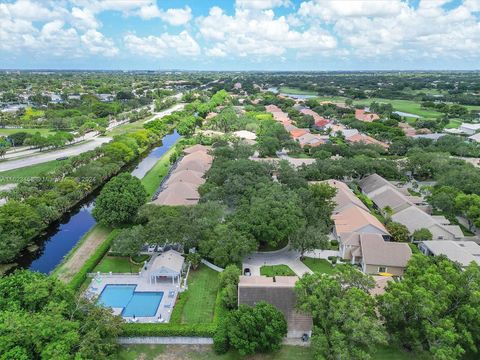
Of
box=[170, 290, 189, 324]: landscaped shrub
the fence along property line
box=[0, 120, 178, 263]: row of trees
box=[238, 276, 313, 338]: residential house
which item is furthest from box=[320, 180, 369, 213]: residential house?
box=[0, 120, 178, 263]: row of trees

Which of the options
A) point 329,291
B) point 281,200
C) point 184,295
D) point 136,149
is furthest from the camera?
point 136,149

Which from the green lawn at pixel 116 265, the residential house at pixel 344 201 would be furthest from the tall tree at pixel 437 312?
the green lawn at pixel 116 265

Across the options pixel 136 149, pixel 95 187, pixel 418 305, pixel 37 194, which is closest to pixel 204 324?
pixel 418 305

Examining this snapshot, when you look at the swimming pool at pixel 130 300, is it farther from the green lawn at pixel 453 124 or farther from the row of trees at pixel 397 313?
the green lawn at pixel 453 124

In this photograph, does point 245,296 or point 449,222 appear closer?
point 245,296

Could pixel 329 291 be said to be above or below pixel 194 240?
above

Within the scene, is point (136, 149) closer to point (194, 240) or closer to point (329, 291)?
point (194, 240)

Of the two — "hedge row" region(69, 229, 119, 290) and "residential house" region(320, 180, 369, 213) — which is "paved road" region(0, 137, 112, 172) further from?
"residential house" region(320, 180, 369, 213)
